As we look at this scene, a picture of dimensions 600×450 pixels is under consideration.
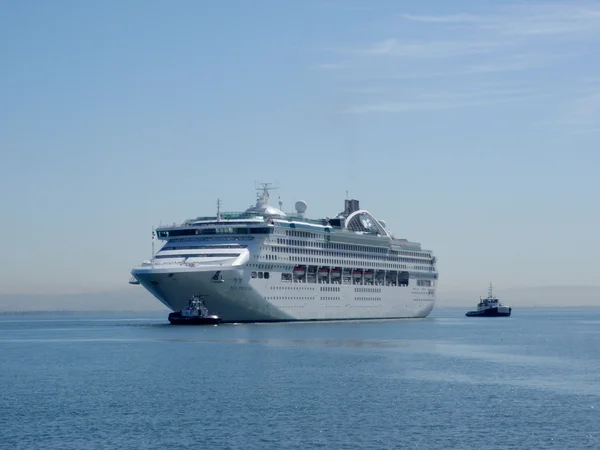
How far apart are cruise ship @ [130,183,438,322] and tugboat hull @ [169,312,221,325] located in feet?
3.74

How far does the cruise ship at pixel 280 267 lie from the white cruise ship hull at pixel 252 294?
0.11 metres

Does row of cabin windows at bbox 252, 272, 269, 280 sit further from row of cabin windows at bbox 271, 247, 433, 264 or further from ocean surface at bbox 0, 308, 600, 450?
ocean surface at bbox 0, 308, 600, 450

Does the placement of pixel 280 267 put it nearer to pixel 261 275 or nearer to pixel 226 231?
pixel 261 275

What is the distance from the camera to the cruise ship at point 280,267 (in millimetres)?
102500

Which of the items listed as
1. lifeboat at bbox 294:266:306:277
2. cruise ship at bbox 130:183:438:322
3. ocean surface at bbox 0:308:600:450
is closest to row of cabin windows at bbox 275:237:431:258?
cruise ship at bbox 130:183:438:322

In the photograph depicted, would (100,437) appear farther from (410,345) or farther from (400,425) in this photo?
(410,345)

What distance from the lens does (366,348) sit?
257ft

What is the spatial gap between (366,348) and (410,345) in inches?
245

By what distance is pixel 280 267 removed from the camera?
111 m

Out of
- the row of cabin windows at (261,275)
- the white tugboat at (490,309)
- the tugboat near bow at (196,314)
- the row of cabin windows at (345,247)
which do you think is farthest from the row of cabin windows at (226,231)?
the white tugboat at (490,309)

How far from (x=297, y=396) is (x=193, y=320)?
182ft

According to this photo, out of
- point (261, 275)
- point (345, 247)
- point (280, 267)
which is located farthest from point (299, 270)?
point (345, 247)

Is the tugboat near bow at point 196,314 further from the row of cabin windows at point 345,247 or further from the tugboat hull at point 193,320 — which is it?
the row of cabin windows at point 345,247

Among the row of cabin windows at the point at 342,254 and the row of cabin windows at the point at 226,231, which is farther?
the row of cabin windows at the point at 342,254
